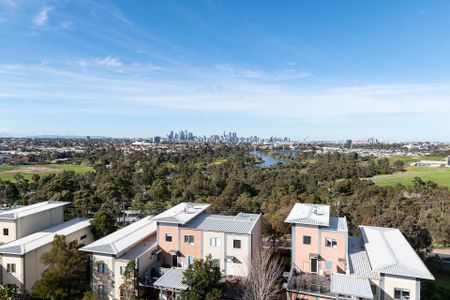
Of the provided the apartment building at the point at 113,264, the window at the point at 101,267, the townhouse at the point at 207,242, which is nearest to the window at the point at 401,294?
Answer: the townhouse at the point at 207,242

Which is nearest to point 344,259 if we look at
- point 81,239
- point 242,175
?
point 81,239

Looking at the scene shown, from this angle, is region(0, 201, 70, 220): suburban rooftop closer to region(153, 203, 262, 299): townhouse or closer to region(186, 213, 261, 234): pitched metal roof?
region(153, 203, 262, 299): townhouse

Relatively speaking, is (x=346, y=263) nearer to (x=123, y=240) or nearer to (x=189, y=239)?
(x=189, y=239)

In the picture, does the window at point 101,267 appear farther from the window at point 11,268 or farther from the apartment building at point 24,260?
the window at point 11,268

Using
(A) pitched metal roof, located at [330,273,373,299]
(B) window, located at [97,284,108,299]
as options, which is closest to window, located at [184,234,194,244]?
(B) window, located at [97,284,108,299]

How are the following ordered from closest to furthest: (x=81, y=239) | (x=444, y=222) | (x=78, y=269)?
(x=78, y=269)
(x=81, y=239)
(x=444, y=222)

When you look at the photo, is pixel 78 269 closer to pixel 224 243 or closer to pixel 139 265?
pixel 139 265

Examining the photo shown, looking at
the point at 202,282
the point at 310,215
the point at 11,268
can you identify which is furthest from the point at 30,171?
the point at 310,215
